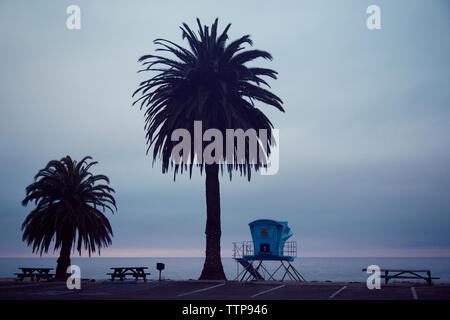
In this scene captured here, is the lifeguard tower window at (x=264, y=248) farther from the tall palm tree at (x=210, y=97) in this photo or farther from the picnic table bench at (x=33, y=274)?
the picnic table bench at (x=33, y=274)

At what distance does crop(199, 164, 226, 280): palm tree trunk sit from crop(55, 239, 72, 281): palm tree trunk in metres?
11.4

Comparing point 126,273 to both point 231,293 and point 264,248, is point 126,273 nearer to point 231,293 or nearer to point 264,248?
point 264,248

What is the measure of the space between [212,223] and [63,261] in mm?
12573

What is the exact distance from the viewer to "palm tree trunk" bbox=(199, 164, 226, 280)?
3019 cm

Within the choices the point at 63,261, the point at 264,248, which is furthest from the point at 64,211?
the point at 264,248

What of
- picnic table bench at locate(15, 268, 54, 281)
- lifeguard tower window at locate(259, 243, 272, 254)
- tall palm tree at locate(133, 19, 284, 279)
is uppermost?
tall palm tree at locate(133, 19, 284, 279)

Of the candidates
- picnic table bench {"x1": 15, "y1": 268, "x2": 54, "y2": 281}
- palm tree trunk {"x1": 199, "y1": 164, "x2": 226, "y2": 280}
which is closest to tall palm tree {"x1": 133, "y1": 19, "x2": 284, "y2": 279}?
palm tree trunk {"x1": 199, "y1": 164, "x2": 226, "y2": 280}

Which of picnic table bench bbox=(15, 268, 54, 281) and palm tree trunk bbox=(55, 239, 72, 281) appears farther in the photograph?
palm tree trunk bbox=(55, 239, 72, 281)

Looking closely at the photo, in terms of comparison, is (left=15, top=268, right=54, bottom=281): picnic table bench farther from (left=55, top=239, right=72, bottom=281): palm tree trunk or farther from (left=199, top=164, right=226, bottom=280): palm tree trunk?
(left=199, top=164, right=226, bottom=280): palm tree trunk

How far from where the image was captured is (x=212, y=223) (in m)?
30.6

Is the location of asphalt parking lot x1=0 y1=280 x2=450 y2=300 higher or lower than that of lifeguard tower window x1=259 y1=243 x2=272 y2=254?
lower

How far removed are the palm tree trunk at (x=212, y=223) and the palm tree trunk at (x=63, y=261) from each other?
11364 mm
